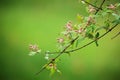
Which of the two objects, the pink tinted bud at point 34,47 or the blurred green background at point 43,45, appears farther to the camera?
the blurred green background at point 43,45

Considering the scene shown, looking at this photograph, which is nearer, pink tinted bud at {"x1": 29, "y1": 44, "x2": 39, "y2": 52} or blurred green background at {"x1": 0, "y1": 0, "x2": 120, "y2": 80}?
pink tinted bud at {"x1": 29, "y1": 44, "x2": 39, "y2": 52}

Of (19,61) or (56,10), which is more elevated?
(56,10)

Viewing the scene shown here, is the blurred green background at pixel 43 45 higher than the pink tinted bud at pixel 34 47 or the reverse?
higher

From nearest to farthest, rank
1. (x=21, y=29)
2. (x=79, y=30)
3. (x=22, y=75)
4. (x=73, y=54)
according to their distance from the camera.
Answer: (x=79, y=30) < (x=22, y=75) < (x=73, y=54) < (x=21, y=29)

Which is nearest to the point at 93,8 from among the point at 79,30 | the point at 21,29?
the point at 79,30

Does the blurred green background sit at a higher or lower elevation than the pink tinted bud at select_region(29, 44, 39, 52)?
higher

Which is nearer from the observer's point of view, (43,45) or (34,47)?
(34,47)

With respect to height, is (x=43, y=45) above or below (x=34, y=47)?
above

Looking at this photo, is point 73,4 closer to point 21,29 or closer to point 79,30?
point 21,29
